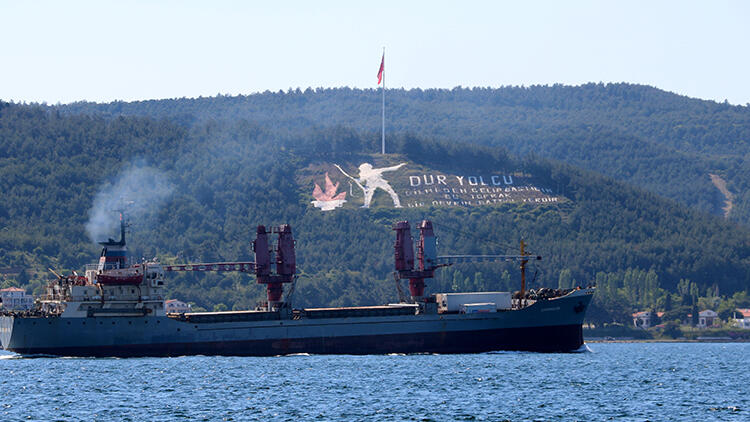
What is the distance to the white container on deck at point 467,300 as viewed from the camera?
10388 cm

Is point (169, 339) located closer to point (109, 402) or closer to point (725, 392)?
point (109, 402)

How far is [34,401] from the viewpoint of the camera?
6669cm

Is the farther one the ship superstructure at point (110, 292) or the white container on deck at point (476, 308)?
the white container on deck at point (476, 308)

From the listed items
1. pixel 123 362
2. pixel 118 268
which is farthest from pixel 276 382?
pixel 118 268

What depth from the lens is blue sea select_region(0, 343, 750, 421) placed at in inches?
2413

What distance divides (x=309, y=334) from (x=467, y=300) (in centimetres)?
1491

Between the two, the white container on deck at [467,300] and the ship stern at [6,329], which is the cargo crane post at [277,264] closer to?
the white container on deck at [467,300]

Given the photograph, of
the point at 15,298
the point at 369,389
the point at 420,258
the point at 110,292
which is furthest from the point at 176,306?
the point at 369,389

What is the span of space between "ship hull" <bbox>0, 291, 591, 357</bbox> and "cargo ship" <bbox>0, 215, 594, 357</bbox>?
0.09 meters

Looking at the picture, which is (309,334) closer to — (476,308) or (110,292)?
(476,308)

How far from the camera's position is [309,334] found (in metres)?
100

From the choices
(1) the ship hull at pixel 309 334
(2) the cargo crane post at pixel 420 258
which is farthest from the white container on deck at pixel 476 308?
(2) the cargo crane post at pixel 420 258

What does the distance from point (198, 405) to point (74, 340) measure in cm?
3436

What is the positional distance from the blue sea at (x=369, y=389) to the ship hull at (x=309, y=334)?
131 centimetres
